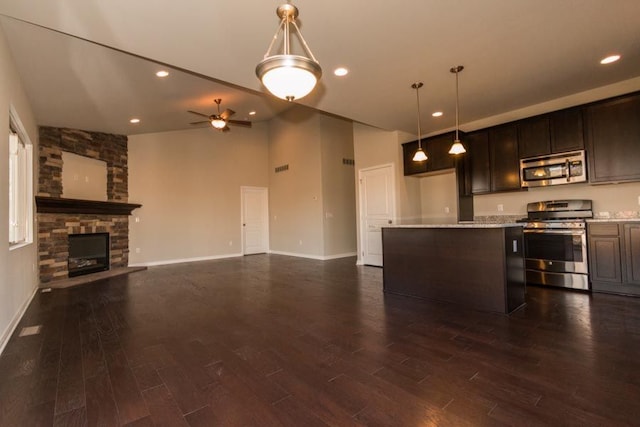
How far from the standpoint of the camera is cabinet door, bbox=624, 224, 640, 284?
3.71 metres

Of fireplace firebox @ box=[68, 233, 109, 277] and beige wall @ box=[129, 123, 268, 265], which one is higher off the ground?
beige wall @ box=[129, 123, 268, 265]

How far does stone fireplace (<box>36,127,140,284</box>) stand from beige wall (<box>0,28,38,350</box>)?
1.59 meters

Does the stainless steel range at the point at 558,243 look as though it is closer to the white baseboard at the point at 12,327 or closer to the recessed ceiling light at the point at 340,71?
the recessed ceiling light at the point at 340,71

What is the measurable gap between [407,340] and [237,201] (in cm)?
710

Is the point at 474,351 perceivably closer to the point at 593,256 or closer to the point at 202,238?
the point at 593,256

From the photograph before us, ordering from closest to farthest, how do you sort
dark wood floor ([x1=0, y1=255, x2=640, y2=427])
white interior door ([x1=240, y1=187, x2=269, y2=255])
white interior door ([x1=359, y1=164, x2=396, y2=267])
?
dark wood floor ([x1=0, y1=255, x2=640, y2=427])
white interior door ([x1=359, y1=164, x2=396, y2=267])
white interior door ([x1=240, y1=187, x2=269, y2=255])

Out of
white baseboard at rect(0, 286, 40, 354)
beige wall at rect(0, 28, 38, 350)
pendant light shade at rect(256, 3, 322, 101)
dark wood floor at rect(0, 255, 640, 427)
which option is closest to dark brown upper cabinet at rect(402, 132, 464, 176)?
dark wood floor at rect(0, 255, 640, 427)

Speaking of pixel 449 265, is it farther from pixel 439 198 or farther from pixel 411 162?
pixel 411 162

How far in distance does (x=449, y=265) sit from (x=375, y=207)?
9.69ft

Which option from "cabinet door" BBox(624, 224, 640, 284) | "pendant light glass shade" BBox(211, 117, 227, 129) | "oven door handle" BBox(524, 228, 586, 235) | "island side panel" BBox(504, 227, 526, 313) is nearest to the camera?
"island side panel" BBox(504, 227, 526, 313)

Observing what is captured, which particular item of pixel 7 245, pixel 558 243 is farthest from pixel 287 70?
pixel 558 243

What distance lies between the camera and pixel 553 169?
14.6 feet

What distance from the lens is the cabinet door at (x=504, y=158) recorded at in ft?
15.9

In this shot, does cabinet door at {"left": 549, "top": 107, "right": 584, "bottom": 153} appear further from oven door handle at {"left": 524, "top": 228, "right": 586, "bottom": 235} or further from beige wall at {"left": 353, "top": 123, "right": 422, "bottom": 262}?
beige wall at {"left": 353, "top": 123, "right": 422, "bottom": 262}
